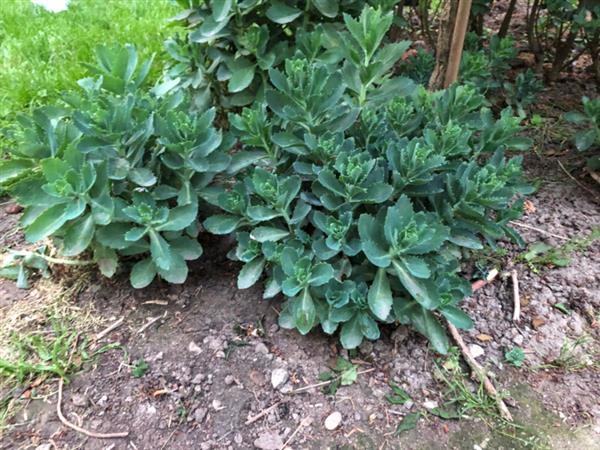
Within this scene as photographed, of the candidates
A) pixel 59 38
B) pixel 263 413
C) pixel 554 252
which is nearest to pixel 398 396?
pixel 263 413

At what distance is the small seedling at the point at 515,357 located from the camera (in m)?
1.85

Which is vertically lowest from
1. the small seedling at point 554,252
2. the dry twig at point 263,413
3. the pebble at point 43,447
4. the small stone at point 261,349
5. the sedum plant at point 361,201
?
the pebble at point 43,447

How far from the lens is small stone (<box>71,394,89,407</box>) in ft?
5.67

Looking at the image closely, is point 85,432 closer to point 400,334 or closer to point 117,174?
point 117,174

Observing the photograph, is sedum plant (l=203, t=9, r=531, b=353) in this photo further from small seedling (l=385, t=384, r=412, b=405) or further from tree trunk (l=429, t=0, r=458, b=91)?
tree trunk (l=429, t=0, r=458, b=91)

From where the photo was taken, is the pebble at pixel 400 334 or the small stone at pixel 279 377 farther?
the pebble at pixel 400 334

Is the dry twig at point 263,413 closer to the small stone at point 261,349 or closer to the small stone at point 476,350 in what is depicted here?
the small stone at point 261,349

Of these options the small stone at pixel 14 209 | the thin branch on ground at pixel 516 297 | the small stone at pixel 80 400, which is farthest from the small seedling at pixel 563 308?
the small stone at pixel 14 209

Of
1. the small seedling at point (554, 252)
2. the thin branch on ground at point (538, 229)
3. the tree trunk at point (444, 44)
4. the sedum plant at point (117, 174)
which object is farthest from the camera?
the tree trunk at point (444, 44)

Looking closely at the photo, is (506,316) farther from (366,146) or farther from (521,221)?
(366,146)

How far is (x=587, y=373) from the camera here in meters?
1.83

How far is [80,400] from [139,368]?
0.20 meters

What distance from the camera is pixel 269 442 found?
1.65 m

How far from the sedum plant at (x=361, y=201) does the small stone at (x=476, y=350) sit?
0.16 metres
